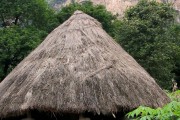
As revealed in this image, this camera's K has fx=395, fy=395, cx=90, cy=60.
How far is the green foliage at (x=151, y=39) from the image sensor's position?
A: 17188mm

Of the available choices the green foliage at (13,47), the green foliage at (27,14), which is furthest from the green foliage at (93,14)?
the green foliage at (13,47)

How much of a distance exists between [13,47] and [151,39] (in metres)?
6.31

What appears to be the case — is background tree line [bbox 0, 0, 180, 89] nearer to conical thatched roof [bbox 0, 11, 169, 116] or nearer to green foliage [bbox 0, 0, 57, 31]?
green foliage [bbox 0, 0, 57, 31]

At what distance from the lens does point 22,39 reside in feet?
61.9

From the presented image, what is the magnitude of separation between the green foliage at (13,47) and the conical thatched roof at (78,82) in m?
10.1

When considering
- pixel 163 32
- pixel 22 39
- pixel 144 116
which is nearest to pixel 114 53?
pixel 144 116

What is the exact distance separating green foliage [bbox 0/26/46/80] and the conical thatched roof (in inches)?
397

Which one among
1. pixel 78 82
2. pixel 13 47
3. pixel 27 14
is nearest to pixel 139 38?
pixel 13 47

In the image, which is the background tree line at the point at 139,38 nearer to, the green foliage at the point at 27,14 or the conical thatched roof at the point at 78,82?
the green foliage at the point at 27,14

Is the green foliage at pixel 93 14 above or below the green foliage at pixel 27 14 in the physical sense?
below

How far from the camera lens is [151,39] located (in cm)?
1741

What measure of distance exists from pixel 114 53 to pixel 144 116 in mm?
4954

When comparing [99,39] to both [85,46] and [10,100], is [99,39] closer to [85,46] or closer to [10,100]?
[85,46]

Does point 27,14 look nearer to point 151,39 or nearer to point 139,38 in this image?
point 139,38
